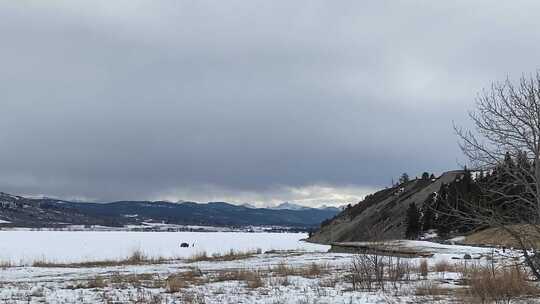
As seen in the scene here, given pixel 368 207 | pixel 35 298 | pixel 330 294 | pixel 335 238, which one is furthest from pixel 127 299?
pixel 368 207

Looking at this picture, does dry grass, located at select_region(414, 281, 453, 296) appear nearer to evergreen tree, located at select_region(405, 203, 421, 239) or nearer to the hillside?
evergreen tree, located at select_region(405, 203, 421, 239)

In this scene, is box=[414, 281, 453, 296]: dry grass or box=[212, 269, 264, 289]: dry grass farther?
box=[212, 269, 264, 289]: dry grass

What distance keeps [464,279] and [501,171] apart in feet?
17.3

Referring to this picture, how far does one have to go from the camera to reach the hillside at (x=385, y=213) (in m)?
74.6

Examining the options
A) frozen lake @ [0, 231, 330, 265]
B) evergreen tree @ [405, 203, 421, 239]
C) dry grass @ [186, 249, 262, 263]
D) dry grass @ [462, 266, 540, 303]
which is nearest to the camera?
dry grass @ [462, 266, 540, 303]

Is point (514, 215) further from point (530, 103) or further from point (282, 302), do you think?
point (282, 302)

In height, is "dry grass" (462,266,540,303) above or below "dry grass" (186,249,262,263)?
above

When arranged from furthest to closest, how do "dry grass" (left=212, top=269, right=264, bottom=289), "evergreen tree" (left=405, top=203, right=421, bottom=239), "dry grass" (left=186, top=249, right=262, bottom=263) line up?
"evergreen tree" (left=405, top=203, right=421, bottom=239)
"dry grass" (left=186, top=249, right=262, bottom=263)
"dry grass" (left=212, top=269, right=264, bottom=289)

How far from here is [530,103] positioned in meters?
13.3

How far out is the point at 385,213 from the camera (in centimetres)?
8200

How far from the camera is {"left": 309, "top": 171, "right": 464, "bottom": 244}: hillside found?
74625 mm

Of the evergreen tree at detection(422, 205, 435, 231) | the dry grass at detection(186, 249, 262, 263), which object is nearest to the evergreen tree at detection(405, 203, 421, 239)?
the evergreen tree at detection(422, 205, 435, 231)

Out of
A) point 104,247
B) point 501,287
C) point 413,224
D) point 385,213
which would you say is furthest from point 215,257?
point 385,213

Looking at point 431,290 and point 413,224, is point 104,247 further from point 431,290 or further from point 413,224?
point 431,290
